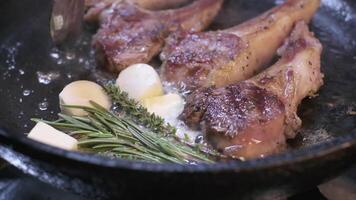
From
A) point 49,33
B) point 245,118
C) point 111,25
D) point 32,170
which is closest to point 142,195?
point 32,170

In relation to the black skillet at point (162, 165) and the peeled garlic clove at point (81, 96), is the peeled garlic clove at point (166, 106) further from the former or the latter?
the black skillet at point (162, 165)

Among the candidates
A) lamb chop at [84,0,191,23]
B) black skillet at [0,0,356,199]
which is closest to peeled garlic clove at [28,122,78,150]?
black skillet at [0,0,356,199]

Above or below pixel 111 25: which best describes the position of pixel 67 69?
below

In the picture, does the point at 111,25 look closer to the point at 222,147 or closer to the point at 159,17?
the point at 159,17

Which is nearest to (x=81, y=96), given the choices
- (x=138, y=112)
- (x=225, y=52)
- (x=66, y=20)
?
(x=138, y=112)

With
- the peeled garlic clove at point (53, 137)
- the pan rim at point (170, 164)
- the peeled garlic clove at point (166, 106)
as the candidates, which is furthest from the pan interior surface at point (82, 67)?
the pan rim at point (170, 164)
